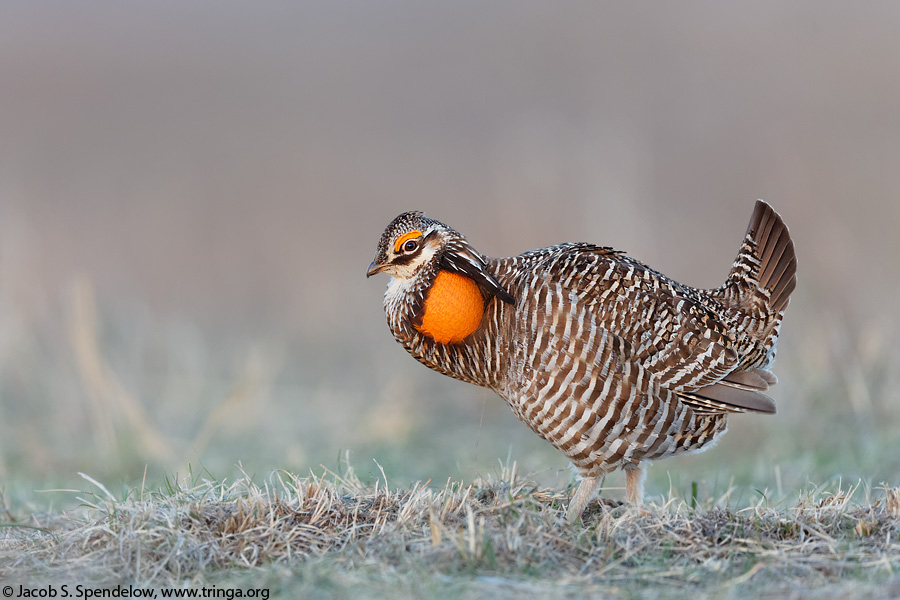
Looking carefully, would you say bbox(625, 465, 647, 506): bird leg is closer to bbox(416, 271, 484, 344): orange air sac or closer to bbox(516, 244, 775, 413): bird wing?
bbox(516, 244, 775, 413): bird wing

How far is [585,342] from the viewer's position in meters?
4.22

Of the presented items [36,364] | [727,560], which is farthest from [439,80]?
[727,560]

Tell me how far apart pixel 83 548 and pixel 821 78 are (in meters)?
14.8

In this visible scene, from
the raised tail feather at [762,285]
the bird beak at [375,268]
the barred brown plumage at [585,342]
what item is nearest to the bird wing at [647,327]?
the barred brown plumage at [585,342]

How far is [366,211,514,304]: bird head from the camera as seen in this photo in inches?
177

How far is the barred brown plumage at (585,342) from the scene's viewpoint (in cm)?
423

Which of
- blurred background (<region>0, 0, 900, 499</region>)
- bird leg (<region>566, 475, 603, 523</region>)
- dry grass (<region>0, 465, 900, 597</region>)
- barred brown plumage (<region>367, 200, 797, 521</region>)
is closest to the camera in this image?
dry grass (<region>0, 465, 900, 597</region>)

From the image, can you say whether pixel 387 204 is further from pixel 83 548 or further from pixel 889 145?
pixel 83 548

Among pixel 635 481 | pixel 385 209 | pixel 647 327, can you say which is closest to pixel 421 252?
pixel 647 327

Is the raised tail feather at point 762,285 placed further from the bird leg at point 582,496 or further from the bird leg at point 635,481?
the bird leg at point 582,496

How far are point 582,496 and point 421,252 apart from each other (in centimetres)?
130

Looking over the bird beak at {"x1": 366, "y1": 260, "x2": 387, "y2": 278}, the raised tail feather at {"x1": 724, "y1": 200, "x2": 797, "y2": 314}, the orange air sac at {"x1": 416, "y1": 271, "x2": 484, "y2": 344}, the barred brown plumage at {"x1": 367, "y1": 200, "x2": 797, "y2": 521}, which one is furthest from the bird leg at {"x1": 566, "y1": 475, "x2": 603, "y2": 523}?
the bird beak at {"x1": 366, "y1": 260, "x2": 387, "y2": 278}

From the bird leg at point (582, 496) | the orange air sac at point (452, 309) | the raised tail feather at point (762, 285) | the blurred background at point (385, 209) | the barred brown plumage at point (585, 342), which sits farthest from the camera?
the blurred background at point (385, 209)

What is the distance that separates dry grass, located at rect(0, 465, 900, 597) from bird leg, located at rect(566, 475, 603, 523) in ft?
0.25
